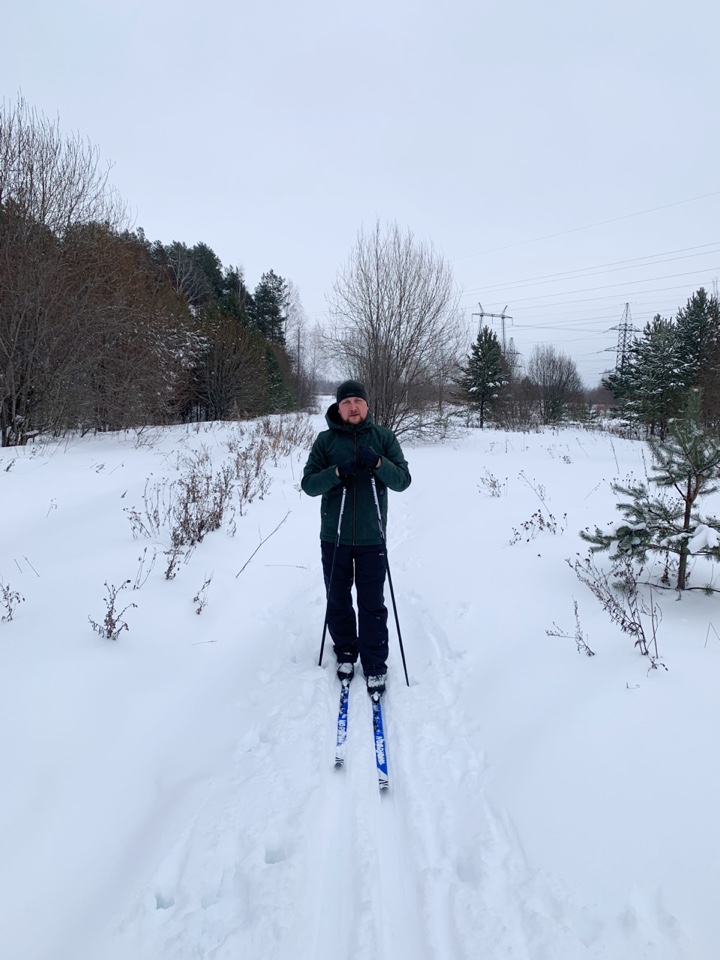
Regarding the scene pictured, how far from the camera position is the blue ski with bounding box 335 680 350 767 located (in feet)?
8.41

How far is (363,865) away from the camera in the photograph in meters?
1.96

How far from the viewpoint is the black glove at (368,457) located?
10.4ft

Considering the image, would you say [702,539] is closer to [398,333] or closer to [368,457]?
[368,457]

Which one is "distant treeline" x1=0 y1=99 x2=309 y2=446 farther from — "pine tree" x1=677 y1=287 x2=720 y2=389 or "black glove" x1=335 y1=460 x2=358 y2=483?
"pine tree" x1=677 y1=287 x2=720 y2=389

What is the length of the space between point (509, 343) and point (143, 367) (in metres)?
43.5

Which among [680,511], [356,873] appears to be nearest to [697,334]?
[680,511]

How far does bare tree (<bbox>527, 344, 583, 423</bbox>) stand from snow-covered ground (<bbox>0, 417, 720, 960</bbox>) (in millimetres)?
32209

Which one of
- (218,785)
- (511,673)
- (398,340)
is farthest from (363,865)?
(398,340)

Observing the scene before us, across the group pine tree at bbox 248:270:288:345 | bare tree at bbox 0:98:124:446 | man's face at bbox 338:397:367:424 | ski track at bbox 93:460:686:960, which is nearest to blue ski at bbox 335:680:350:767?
ski track at bbox 93:460:686:960

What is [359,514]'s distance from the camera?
3.33 m

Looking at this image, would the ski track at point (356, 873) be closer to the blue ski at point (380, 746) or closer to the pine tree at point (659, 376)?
the blue ski at point (380, 746)

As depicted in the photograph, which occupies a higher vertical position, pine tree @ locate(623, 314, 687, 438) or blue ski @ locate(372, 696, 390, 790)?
pine tree @ locate(623, 314, 687, 438)

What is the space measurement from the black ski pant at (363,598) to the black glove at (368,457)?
630 millimetres

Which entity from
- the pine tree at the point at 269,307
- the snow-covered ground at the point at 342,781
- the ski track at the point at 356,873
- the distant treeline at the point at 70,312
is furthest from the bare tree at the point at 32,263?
the pine tree at the point at 269,307
